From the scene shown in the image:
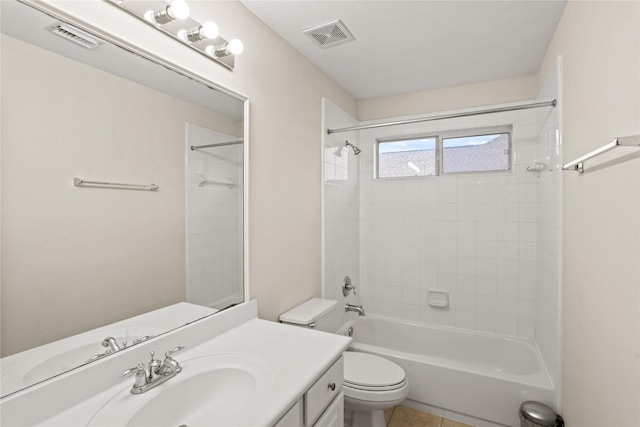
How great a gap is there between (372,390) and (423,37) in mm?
2168

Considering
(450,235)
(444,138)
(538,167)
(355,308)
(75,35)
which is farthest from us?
(444,138)

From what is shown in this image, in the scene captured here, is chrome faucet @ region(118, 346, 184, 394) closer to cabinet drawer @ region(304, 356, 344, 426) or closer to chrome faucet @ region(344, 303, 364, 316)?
cabinet drawer @ region(304, 356, 344, 426)

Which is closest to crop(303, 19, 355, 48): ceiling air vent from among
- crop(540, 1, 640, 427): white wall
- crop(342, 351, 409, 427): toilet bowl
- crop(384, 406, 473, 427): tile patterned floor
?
crop(540, 1, 640, 427): white wall

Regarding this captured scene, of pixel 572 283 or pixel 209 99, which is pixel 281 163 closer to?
A: pixel 209 99

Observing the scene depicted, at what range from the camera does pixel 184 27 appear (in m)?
1.27

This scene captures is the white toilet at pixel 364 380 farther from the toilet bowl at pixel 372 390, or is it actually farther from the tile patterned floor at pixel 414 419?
the tile patterned floor at pixel 414 419

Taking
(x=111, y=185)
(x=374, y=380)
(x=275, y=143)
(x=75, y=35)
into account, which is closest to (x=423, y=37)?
(x=275, y=143)

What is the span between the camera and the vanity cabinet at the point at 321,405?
1.00 m

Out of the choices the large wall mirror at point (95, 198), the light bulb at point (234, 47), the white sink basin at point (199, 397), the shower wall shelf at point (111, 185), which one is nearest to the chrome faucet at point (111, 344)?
the large wall mirror at point (95, 198)

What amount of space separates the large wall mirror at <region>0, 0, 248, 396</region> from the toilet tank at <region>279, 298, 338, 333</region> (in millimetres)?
559

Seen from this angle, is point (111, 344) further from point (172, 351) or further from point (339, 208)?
point (339, 208)

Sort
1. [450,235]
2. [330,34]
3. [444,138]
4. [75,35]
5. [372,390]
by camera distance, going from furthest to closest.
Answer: [444,138] < [450,235] < [330,34] < [372,390] < [75,35]

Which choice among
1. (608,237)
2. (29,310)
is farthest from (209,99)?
(608,237)

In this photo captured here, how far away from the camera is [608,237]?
113cm
